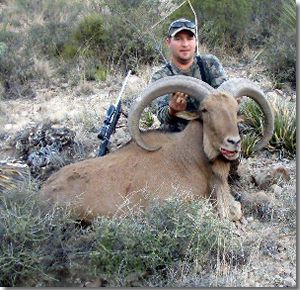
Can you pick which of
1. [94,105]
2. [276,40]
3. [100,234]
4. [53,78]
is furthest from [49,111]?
[100,234]

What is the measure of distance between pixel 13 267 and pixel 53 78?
22.4 ft

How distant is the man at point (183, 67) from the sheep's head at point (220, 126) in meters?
0.49

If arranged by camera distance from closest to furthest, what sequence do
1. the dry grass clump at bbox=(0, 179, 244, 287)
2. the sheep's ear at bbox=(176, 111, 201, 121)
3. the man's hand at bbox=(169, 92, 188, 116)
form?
the dry grass clump at bbox=(0, 179, 244, 287), the sheep's ear at bbox=(176, 111, 201, 121), the man's hand at bbox=(169, 92, 188, 116)

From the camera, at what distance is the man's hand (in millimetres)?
5500

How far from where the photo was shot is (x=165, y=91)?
5.29 metres

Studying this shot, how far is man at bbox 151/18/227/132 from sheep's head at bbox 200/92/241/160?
0.49m

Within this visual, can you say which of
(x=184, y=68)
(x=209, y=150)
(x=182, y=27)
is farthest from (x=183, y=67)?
(x=209, y=150)

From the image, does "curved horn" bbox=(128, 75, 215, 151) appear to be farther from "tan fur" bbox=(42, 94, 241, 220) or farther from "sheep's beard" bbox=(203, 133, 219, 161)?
"sheep's beard" bbox=(203, 133, 219, 161)

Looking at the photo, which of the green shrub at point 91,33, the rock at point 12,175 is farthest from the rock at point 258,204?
the green shrub at point 91,33

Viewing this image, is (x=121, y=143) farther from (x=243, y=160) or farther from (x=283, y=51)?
(x=283, y=51)

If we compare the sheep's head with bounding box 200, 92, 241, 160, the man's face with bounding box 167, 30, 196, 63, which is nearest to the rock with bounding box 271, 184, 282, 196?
the sheep's head with bounding box 200, 92, 241, 160

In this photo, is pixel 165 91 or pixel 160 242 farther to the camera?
pixel 165 91

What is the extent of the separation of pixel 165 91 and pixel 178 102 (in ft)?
0.88

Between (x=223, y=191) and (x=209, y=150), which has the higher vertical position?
(x=209, y=150)
